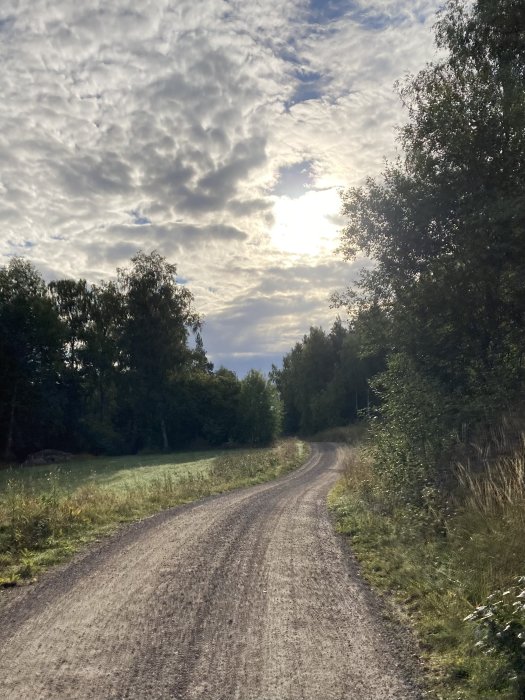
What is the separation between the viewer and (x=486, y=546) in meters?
6.80

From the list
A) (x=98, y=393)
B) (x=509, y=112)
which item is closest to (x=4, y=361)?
(x=98, y=393)

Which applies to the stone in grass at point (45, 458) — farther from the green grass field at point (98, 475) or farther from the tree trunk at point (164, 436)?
the tree trunk at point (164, 436)

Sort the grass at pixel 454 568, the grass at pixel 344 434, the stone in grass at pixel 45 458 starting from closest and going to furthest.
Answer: the grass at pixel 454 568 → the stone in grass at pixel 45 458 → the grass at pixel 344 434

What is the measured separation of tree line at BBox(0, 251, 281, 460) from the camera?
50156mm

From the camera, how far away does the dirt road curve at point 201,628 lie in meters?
4.56

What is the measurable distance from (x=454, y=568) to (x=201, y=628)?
3.69 metres

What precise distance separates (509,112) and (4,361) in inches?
1882

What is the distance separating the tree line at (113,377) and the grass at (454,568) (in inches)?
1841

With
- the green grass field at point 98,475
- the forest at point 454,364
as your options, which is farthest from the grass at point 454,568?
the green grass field at point 98,475

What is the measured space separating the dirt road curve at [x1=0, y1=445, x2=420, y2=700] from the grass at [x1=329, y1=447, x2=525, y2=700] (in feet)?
1.46

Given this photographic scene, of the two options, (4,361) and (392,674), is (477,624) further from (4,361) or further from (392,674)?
(4,361)

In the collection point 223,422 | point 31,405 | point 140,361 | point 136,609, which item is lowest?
point 136,609

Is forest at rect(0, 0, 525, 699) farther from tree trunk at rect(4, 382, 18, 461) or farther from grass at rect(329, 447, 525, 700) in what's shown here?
tree trunk at rect(4, 382, 18, 461)

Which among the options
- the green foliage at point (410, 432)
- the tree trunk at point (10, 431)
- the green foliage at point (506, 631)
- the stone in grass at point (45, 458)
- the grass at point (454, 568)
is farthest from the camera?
the tree trunk at point (10, 431)
